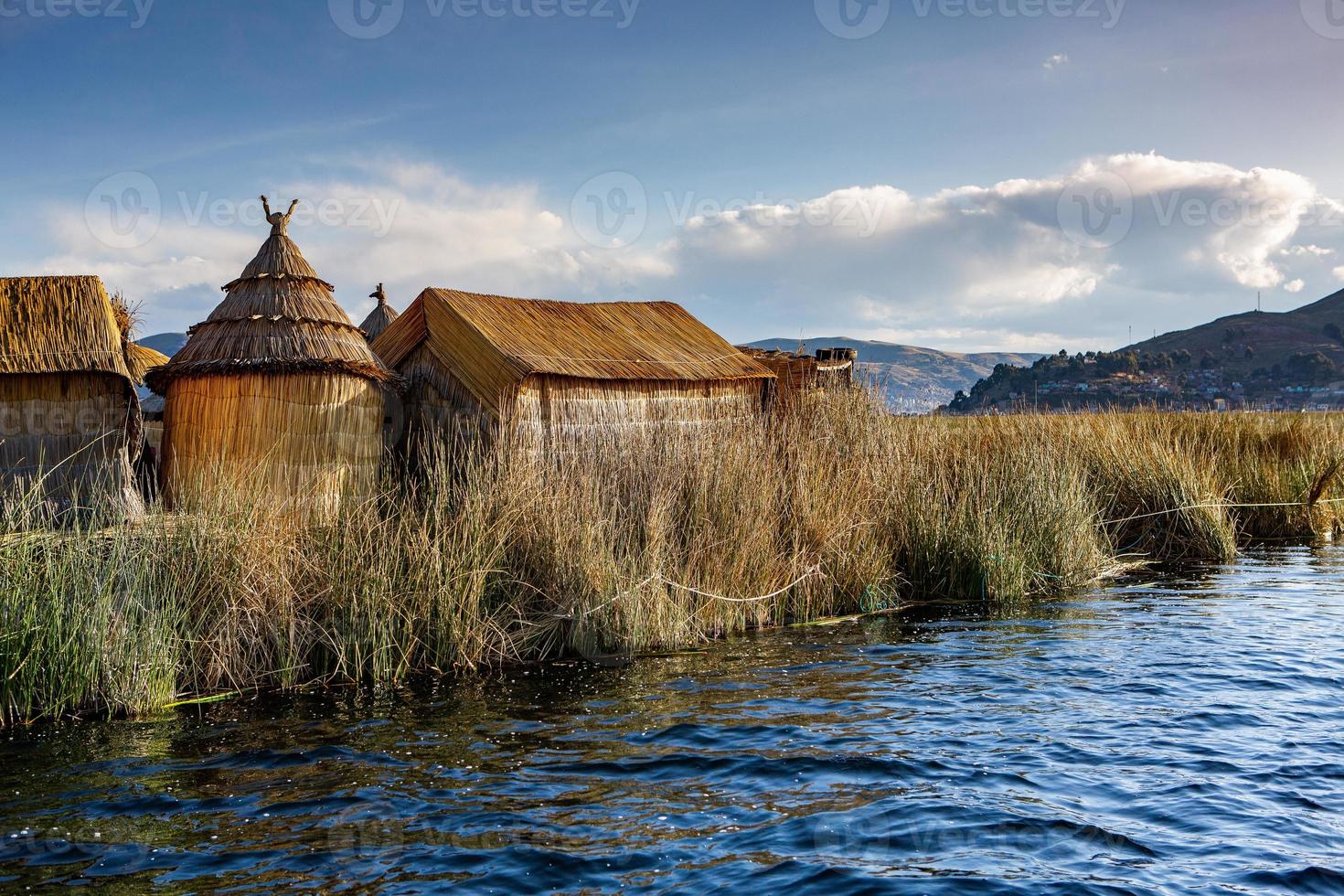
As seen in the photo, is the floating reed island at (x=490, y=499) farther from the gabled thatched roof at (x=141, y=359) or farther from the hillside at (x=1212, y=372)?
the hillside at (x=1212, y=372)

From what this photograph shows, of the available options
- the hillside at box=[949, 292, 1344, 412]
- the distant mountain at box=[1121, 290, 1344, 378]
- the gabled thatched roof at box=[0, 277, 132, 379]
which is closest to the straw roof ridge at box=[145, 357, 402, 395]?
the gabled thatched roof at box=[0, 277, 132, 379]

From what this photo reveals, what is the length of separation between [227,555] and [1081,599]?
8.70 m

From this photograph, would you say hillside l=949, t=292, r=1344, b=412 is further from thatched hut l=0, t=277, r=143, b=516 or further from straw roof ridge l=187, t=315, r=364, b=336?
thatched hut l=0, t=277, r=143, b=516

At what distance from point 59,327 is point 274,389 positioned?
2203 millimetres

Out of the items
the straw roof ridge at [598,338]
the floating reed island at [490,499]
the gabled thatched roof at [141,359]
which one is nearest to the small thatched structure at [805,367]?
the floating reed island at [490,499]

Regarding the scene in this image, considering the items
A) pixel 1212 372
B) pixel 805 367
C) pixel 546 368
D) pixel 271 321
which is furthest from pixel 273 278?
pixel 1212 372

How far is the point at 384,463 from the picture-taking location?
12.8 meters

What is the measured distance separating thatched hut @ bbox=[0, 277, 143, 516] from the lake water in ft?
14.6

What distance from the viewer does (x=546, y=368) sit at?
12.6 m

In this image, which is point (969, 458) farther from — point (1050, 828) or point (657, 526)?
point (1050, 828)

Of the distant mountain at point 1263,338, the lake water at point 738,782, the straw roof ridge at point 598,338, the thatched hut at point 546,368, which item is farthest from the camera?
the distant mountain at point 1263,338

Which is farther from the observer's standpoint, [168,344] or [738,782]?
[168,344]

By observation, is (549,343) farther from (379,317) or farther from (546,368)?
(379,317)

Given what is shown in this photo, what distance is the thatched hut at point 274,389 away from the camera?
449 inches
